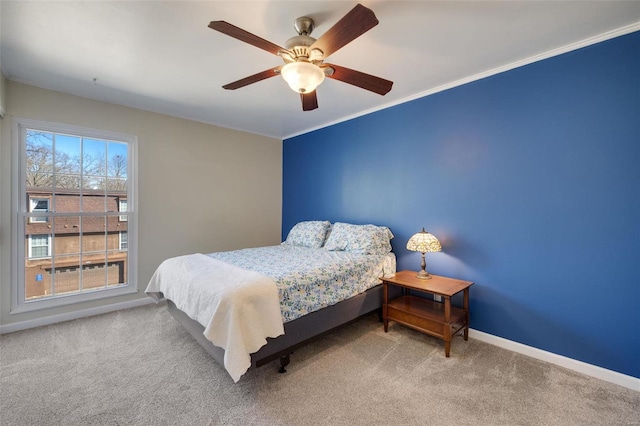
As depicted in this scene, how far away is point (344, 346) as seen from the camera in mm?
2512

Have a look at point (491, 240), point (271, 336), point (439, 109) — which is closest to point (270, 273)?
point (271, 336)

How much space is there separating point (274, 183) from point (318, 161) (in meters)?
1.08

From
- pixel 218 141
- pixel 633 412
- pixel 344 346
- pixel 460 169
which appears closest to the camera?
pixel 633 412

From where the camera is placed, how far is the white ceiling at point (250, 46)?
5.82 ft

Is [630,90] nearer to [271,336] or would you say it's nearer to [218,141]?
[271,336]

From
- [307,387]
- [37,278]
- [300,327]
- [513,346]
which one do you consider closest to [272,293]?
[300,327]

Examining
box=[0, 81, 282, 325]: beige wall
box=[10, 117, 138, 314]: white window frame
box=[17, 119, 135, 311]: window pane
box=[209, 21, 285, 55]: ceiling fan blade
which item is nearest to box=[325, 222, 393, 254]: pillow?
box=[0, 81, 282, 325]: beige wall

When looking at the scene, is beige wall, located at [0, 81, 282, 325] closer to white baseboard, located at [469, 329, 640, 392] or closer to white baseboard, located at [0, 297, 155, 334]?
white baseboard, located at [0, 297, 155, 334]

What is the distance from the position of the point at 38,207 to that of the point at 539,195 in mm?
5038

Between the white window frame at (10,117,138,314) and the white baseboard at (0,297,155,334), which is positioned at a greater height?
the white window frame at (10,117,138,314)

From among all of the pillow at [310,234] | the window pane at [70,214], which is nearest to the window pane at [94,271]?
the window pane at [70,214]

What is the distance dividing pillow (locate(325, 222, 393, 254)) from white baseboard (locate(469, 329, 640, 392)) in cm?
123

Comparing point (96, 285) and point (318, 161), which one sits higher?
point (318, 161)

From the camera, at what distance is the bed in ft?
6.00
